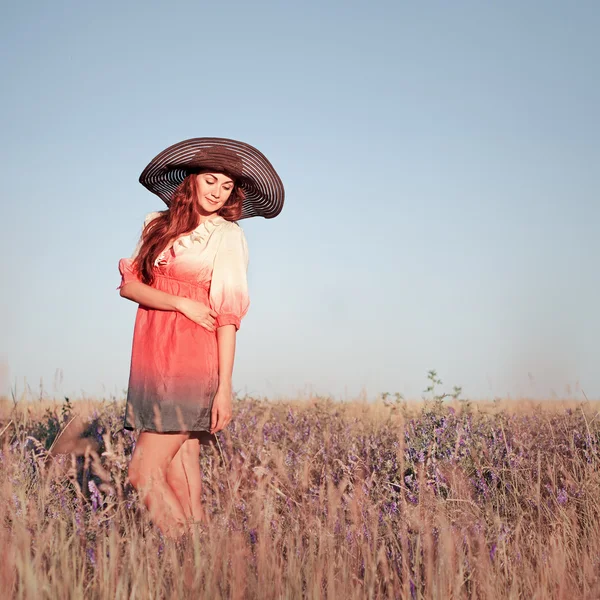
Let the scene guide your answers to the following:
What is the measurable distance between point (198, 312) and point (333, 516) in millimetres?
1340

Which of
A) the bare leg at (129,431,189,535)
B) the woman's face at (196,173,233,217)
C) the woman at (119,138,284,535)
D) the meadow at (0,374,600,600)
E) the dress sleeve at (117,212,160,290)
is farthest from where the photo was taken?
the woman's face at (196,173,233,217)

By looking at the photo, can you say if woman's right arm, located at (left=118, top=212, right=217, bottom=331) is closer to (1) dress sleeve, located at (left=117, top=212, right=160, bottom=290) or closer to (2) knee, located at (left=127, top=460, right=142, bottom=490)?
(1) dress sleeve, located at (left=117, top=212, right=160, bottom=290)

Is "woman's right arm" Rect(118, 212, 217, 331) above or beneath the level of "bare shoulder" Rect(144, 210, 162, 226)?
beneath

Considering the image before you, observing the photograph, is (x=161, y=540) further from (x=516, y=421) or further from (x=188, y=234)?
(x=516, y=421)

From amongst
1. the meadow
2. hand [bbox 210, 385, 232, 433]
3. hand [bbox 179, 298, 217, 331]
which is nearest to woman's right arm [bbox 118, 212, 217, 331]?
hand [bbox 179, 298, 217, 331]

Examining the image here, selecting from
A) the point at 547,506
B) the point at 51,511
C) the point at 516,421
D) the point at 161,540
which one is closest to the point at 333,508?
the point at 161,540

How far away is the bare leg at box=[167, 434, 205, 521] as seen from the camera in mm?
3664

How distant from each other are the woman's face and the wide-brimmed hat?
0.16ft

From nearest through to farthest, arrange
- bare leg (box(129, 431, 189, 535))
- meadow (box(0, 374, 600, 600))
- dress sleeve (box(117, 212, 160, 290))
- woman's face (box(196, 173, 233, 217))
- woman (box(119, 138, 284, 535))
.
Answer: meadow (box(0, 374, 600, 600)) → bare leg (box(129, 431, 189, 535)) → woman (box(119, 138, 284, 535)) → dress sleeve (box(117, 212, 160, 290)) → woman's face (box(196, 173, 233, 217))

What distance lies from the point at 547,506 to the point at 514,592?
1.59 metres

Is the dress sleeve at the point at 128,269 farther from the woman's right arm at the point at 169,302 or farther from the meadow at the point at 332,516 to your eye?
the meadow at the point at 332,516

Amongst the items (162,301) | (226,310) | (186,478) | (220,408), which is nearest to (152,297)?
(162,301)

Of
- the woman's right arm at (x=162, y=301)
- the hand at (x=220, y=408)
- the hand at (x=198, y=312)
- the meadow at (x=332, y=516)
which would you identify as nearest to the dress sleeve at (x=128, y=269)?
the woman's right arm at (x=162, y=301)

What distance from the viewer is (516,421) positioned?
589cm
